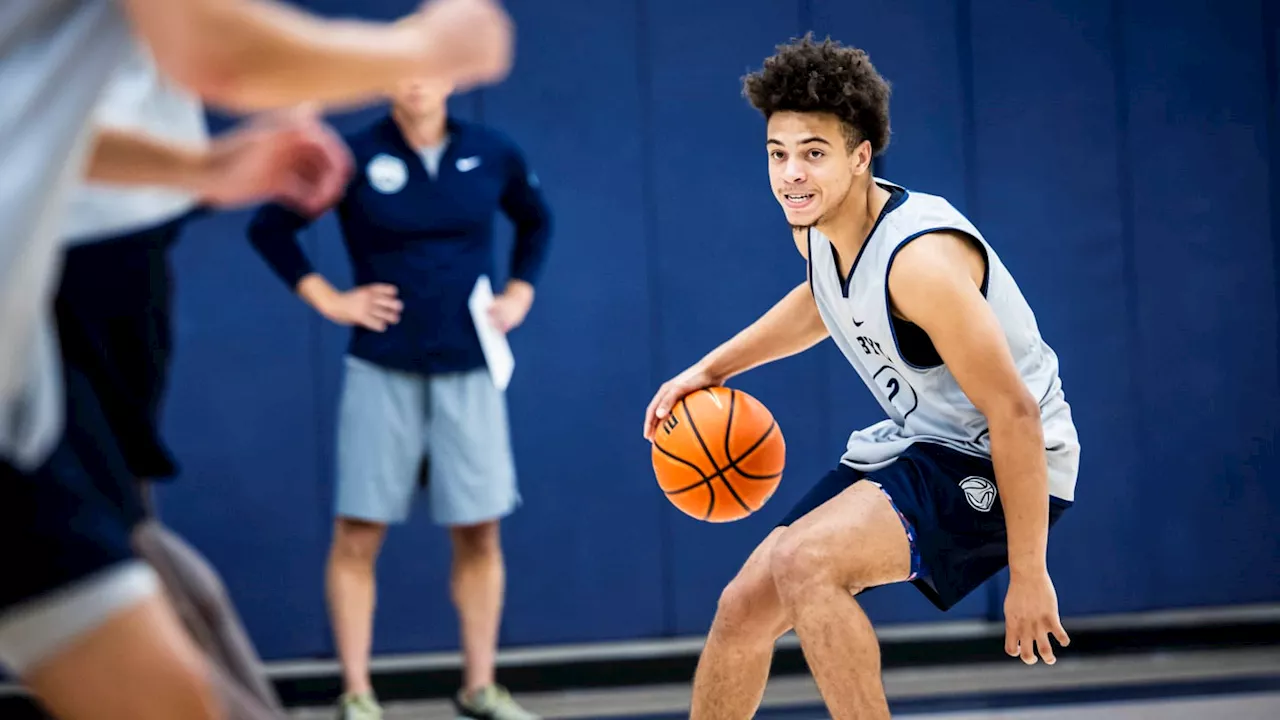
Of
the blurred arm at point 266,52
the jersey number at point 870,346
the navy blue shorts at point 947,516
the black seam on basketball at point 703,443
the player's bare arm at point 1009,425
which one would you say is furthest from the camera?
the black seam on basketball at point 703,443

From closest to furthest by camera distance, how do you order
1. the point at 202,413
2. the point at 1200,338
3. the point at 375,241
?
the point at 375,241 → the point at 202,413 → the point at 1200,338

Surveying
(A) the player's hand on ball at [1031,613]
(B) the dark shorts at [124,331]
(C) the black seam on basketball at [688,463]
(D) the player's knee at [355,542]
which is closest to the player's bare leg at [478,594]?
(D) the player's knee at [355,542]

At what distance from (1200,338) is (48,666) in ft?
15.4

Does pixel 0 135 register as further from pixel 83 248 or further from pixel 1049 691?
pixel 1049 691

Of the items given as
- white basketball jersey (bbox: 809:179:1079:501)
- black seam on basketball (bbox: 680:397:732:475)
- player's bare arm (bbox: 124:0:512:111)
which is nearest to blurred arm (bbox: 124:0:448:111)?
player's bare arm (bbox: 124:0:512:111)

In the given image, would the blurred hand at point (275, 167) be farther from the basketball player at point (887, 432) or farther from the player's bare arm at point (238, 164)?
the basketball player at point (887, 432)

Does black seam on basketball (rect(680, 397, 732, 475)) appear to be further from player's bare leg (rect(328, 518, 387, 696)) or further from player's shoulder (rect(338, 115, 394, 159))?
player's shoulder (rect(338, 115, 394, 159))

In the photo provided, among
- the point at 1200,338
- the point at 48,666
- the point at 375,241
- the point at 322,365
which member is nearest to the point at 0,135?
the point at 48,666

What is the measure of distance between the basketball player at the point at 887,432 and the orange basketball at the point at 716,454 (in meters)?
0.21

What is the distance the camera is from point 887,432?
318 cm

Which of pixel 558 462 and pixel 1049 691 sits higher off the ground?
pixel 558 462

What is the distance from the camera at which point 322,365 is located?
491 cm

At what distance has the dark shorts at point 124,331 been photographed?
1.65 meters

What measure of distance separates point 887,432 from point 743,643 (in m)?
0.61
